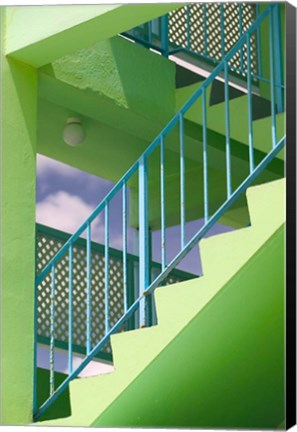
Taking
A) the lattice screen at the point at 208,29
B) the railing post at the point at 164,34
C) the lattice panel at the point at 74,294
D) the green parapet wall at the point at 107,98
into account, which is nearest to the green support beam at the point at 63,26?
the green parapet wall at the point at 107,98

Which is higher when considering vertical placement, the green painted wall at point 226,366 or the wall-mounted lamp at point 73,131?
the wall-mounted lamp at point 73,131

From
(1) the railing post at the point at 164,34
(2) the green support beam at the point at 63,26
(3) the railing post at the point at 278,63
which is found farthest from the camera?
(3) the railing post at the point at 278,63

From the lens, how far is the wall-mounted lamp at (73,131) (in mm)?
10406

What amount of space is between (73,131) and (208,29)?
165cm

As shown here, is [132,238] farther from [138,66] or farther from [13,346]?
[13,346]

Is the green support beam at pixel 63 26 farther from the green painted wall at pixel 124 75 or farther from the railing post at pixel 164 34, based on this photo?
the railing post at pixel 164 34

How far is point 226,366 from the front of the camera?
9102 mm

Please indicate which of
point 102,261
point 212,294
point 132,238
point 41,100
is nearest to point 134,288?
point 102,261

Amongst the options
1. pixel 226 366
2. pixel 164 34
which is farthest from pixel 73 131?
pixel 226 366

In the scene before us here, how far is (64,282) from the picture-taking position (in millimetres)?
10664

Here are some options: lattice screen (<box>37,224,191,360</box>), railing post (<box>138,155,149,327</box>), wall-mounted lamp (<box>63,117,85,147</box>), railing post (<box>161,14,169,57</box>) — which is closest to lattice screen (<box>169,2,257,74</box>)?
railing post (<box>161,14,169,57</box>)

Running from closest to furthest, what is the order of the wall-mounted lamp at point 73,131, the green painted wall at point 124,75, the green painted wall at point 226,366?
the green painted wall at point 226,366, the green painted wall at point 124,75, the wall-mounted lamp at point 73,131

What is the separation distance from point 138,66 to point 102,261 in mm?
1694

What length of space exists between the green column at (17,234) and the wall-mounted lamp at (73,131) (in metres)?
0.98
